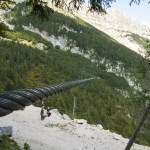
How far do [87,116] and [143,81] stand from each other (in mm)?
104204

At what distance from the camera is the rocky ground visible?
31.8 m

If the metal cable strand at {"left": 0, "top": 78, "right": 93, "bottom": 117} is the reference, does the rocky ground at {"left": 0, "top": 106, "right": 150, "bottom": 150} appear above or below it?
below

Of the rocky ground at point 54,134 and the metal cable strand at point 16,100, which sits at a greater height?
the metal cable strand at point 16,100

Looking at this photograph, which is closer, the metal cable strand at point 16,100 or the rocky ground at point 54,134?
the metal cable strand at point 16,100

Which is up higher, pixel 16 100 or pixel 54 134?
pixel 16 100

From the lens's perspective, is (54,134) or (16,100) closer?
(16,100)

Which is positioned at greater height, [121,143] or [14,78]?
[121,143]

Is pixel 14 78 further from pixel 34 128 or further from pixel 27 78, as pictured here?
pixel 34 128

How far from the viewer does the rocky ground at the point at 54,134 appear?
31766mm

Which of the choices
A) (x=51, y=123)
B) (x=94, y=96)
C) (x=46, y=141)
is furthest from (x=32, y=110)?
(x=94, y=96)

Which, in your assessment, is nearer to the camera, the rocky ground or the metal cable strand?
the metal cable strand

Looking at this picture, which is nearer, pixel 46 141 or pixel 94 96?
pixel 46 141

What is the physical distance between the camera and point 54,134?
125ft

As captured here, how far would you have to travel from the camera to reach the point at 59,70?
6270 inches
